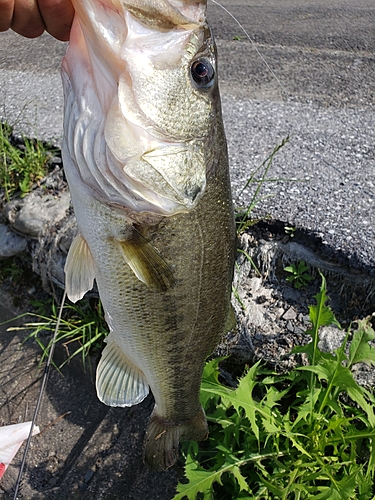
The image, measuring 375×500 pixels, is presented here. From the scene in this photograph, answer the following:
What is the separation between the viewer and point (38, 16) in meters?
1.37

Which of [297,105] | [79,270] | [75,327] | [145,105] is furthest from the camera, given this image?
[297,105]

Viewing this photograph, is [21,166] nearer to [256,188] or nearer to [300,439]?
[256,188]

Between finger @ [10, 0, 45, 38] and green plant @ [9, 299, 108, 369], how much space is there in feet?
5.29

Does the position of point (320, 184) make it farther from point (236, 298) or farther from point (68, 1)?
point (68, 1)

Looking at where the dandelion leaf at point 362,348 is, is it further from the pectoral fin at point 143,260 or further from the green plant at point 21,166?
the green plant at point 21,166

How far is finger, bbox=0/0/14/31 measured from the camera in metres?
1.34

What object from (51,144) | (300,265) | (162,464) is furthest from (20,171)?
(162,464)

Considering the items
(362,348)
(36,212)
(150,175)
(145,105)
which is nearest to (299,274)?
(362,348)

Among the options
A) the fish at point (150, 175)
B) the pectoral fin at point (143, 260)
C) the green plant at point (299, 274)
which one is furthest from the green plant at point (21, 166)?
the pectoral fin at point (143, 260)

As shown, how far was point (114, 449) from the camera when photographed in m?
2.57

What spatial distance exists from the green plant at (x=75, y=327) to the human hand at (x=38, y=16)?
1.63 meters

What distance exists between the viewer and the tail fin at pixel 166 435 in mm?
1842

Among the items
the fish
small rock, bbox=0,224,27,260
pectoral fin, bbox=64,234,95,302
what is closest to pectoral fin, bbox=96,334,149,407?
the fish

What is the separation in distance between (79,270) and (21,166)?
1965 millimetres
